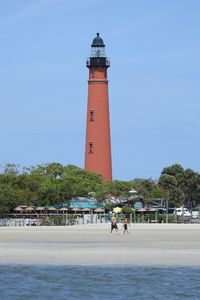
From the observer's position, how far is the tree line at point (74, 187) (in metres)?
94.2

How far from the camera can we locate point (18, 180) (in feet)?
322

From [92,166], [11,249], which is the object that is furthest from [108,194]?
[11,249]

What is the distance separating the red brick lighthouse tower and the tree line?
1.43m

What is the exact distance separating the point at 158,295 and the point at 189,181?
316ft

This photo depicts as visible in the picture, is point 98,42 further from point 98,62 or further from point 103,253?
point 103,253

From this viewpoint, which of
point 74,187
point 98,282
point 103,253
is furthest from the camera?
point 74,187

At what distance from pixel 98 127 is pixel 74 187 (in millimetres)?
8497

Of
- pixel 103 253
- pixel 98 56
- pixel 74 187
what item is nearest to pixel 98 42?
pixel 98 56

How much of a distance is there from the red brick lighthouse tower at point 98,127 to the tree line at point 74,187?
1.43m

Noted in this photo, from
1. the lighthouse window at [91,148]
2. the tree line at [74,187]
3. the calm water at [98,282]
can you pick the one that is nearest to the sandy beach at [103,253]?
the calm water at [98,282]

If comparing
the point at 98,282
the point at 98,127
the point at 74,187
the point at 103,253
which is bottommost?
the point at 98,282

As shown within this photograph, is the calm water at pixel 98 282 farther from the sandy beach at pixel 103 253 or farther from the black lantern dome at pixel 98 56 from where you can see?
the black lantern dome at pixel 98 56

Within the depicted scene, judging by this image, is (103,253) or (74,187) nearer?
(103,253)

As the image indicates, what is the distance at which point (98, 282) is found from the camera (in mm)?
27797
